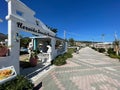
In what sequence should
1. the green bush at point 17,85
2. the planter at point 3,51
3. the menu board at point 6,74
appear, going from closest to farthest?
the green bush at point 17,85 < the menu board at point 6,74 < the planter at point 3,51

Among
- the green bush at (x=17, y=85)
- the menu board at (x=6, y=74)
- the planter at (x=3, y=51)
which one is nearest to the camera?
the green bush at (x=17, y=85)

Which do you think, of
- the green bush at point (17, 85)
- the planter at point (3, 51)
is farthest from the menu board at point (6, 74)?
the planter at point (3, 51)

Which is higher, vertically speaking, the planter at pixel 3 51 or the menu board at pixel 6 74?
the planter at pixel 3 51

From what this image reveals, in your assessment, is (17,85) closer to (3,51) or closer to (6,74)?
(6,74)

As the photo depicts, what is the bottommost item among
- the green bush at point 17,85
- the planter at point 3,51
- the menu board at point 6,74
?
the green bush at point 17,85

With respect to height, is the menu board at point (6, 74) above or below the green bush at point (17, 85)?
above

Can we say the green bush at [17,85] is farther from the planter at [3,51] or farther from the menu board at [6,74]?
the planter at [3,51]

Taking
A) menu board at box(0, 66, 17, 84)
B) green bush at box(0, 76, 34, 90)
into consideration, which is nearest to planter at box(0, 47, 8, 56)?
menu board at box(0, 66, 17, 84)

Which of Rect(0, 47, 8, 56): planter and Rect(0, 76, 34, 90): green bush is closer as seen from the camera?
Rect(0, 76, 34, 90): green bush

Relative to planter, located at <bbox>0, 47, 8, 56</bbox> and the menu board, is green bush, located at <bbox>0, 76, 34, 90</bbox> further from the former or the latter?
planter, located at <bbox>0, 47, 8, 56</bbox>

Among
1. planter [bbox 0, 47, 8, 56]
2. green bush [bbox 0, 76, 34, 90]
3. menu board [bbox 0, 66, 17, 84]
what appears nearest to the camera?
green bush [bbox 0, 76, 34, 90]

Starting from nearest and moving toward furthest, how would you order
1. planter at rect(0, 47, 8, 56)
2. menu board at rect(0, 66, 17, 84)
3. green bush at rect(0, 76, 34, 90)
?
green bush at rect(0, 76, 34, 90)
menu board at rect(0, 66, 17, 84)
planter at rect(0, 47, 8, 56)

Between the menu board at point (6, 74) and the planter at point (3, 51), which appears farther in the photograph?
the planter at point (3, 51)

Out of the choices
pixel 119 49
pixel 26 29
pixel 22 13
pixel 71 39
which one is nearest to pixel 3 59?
pixel 26 29
